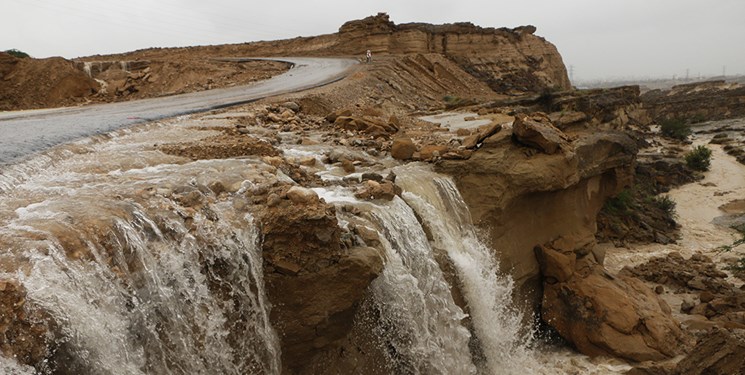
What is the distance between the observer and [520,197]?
10344mm

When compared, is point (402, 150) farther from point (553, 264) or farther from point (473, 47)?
point (473, 47)

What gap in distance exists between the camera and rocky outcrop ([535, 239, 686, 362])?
33.0ft

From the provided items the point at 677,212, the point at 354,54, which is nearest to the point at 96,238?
the point at 677,212

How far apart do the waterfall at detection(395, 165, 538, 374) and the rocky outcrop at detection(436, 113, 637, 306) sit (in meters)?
0.40

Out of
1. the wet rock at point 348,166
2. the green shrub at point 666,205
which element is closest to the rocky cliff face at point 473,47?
the green shrub at point 666,205

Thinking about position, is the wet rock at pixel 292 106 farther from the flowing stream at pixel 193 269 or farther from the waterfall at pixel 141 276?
the waterfall at pixel 141 276

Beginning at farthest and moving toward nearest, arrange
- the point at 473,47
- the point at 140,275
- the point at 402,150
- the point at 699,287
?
the point at 473,47 < the point at 699,287 < the point at 402,150 < the point at 140,275

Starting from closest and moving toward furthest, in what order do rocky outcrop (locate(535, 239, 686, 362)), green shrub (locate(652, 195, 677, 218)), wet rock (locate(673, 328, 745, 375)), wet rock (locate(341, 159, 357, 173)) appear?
1. wet rock (locate(673, 328, 745, 375))
2. wet rock (locate(341, 159, 357, 173))
3. rocky outcrop (locate(535, 239, 686, 362))
4. green shrub (locate(652, 195, 677, 218))

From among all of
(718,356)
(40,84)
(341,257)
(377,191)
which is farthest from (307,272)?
(40,84)

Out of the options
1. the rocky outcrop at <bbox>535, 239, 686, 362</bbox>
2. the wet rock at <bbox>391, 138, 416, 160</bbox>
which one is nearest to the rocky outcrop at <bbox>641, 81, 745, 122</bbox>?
the rocky outcrop at <bbox>535, 239, 686, 362</bbox>

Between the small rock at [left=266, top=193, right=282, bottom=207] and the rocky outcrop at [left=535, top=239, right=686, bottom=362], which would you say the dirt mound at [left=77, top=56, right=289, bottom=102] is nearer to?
the rocky outcrop at [left=535, top=239, right=686, bottom=362]

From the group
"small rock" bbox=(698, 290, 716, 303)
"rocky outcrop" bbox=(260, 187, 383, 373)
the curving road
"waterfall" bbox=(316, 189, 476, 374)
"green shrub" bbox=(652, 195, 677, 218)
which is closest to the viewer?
"rocky outcrop" bbox=(260, 187, 383, 373)

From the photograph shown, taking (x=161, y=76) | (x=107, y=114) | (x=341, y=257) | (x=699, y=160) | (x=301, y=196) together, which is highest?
(x=161, y=76)

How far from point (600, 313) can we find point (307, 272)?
6735 mm
